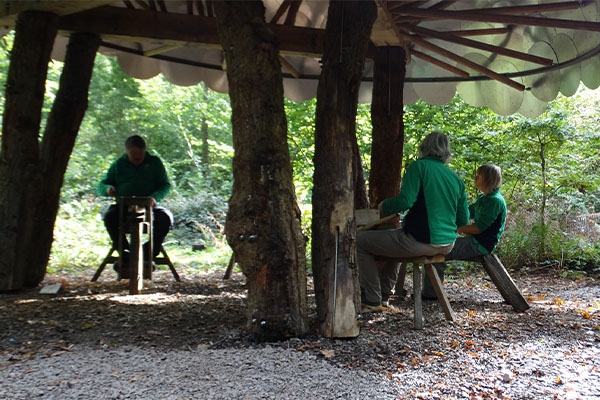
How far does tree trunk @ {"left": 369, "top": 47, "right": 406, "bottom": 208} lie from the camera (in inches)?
252

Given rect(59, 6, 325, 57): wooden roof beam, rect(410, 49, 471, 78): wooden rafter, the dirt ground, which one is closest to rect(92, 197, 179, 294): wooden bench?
the dirt ground

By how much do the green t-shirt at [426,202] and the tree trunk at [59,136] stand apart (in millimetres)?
3869

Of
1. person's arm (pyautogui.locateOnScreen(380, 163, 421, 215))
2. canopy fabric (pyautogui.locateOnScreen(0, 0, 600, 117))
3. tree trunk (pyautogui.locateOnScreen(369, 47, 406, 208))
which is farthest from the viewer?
tree trunk (pyautogui.locateOnScreen(369, 47, 406, 208))

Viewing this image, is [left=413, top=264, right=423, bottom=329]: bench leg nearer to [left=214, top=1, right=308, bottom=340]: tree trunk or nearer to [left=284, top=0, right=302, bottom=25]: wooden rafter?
[left=214, top=1, right=308, bottom=340]: tree trunk

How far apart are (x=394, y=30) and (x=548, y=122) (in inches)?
193

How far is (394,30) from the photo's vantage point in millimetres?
6027

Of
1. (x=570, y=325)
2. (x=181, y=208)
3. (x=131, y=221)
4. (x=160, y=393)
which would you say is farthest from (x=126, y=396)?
(x=181, y=208)

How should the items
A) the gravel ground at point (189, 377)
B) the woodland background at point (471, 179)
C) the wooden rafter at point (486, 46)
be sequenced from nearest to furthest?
1. the gravel ground at point (189, 377)
2. the wooden rafter at point (486, 46)
3. the woodland background at point (471, 179)

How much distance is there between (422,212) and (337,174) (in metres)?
1.02

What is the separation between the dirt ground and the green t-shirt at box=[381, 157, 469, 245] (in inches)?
32.7

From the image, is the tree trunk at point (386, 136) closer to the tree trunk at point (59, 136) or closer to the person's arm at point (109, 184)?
the person's arm at point (109, 184)

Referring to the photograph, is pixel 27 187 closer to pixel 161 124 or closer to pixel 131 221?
pixel 131 221

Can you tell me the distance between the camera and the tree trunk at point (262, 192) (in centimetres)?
383

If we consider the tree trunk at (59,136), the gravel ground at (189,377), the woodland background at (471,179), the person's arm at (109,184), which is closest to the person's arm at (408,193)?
the gravel ground at (189,377)
